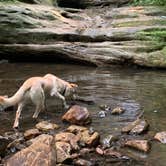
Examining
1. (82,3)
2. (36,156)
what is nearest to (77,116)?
(36,156)

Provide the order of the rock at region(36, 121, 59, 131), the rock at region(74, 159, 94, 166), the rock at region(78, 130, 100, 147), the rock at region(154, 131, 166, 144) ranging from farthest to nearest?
1. the rock at region(36, 121, 59, 131)
2. the rock at region(154, 131, 166, 144)
3. the rock at region(78, 130, 100, 147)
4. the rock at region(74, 159, 94, 166)

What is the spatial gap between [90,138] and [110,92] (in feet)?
13.6

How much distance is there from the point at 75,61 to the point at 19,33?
2848mm

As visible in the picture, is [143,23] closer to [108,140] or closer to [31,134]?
[108,140]

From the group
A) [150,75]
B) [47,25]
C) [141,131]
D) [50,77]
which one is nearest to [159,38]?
[150,75]

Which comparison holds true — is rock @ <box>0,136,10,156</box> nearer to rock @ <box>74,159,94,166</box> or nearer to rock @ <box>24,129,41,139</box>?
rock @ <box>24,129,41,139</box>

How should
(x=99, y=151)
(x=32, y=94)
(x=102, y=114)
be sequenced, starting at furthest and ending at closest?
(x=102, y=114) → (x=32, y=94) → (x=99, y=151)

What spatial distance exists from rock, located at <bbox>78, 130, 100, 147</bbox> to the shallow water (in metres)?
0.51

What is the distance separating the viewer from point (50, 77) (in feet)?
34.0

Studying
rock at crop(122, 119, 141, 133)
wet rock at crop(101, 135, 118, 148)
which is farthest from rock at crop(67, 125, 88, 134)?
rock at crop(122, 119, 141, 133)

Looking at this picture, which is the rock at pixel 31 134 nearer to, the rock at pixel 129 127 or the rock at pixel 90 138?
the rock at pixel 90 138

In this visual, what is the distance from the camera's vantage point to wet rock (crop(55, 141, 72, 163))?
7.30 m

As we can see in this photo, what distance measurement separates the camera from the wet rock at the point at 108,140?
26.5ft

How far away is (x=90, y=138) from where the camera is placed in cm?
810
